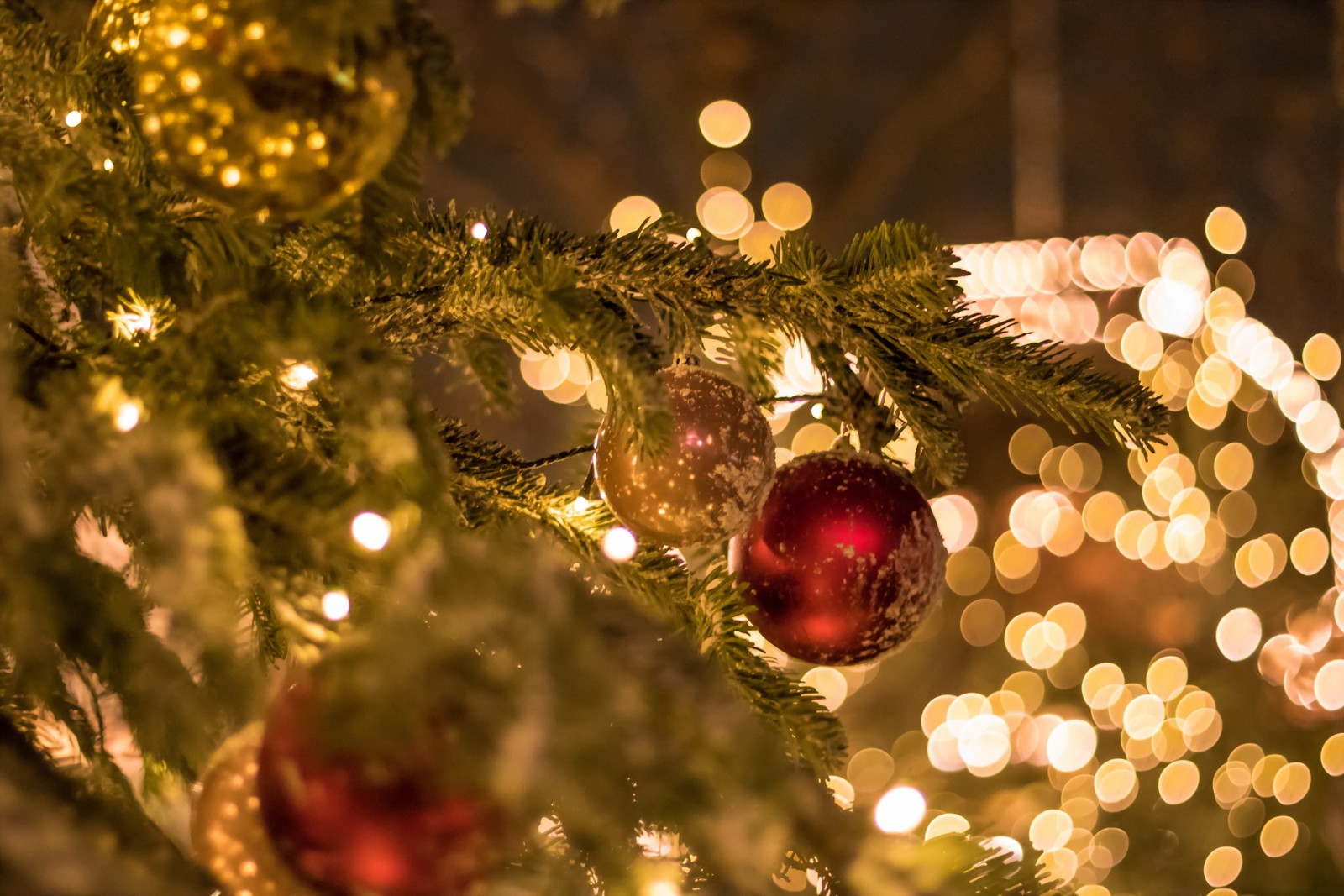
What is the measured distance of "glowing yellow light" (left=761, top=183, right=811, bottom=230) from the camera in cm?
332

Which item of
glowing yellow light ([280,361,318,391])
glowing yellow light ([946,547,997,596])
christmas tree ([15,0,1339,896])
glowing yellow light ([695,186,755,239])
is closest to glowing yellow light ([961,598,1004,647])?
glowing yellow light ([946,547,997,596])

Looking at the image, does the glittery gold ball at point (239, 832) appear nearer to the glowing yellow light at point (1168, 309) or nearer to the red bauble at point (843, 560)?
the red bauble at point (843, 560)

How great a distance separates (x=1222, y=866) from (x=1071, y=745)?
40 centimetres

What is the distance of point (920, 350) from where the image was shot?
1.54ft

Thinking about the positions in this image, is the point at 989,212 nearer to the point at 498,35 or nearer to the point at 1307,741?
the point at 498,35

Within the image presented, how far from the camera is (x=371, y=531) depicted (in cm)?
29

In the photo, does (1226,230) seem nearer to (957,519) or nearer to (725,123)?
(957,519)

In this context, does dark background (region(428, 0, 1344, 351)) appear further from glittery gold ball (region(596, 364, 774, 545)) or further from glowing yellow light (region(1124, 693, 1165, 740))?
glittery gold ball (region(596, 364, 774, 545))

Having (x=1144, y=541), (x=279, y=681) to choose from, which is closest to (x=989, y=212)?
(x=1144, y=541)

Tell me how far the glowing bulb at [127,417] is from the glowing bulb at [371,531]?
0.07 m

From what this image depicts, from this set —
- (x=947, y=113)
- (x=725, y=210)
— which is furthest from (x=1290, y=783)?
(x=947, y=113)

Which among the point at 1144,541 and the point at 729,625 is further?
the point at 1144,541

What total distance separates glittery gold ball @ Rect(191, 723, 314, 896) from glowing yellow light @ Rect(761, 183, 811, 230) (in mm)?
3069

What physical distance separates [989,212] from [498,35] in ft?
5.87
